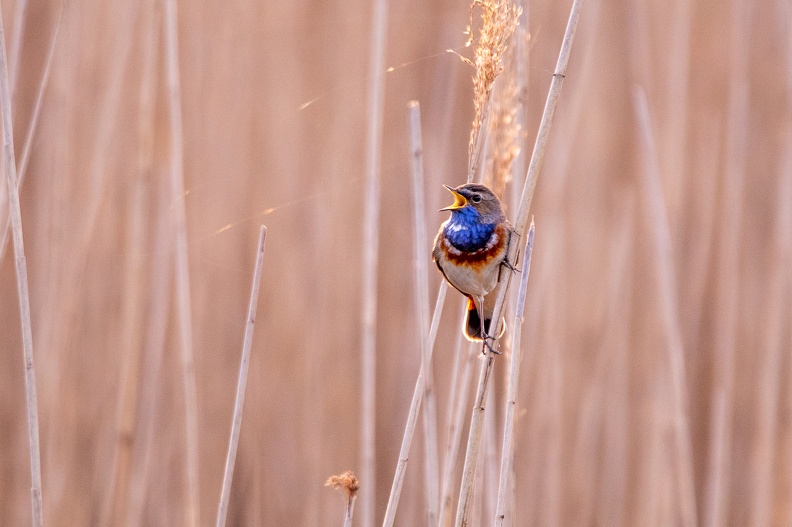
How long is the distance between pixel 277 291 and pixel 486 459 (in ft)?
4.31

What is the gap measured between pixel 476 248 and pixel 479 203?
0.10 metres

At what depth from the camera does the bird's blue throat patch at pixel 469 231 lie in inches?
71.5

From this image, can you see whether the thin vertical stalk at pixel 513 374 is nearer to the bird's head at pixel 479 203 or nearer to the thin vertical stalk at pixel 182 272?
the bird's head at pixel 479 203

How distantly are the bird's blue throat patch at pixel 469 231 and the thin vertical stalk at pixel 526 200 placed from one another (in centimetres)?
22

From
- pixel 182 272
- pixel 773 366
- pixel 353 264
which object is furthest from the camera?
pixel 353 264

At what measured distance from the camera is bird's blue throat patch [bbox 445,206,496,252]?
182cm

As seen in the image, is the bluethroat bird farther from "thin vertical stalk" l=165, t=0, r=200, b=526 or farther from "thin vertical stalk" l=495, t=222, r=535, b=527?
"thin vertical stalk" l=165, t=0, r=200, b=526

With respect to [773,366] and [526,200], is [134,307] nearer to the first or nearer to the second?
[526,200]

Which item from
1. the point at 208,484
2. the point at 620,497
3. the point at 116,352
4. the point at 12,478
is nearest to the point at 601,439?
the point at 620,497

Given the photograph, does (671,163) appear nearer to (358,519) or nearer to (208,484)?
(358,519)

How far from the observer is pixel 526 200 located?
153 centimetres

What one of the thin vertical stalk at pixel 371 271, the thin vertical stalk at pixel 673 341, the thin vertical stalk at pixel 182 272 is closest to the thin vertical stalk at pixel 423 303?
the thin vertical stalk at pixel 371 271

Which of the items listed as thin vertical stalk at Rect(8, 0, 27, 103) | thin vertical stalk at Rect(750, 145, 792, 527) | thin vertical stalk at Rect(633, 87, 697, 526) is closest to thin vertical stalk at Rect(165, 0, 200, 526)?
thin vertical stalk at Rect(8, 0, 27, 103)

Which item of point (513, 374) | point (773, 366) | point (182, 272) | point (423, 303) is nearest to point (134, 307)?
point (182, 272)
